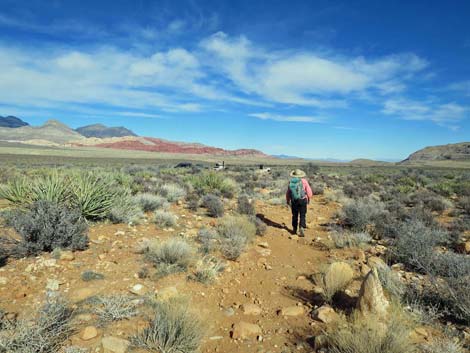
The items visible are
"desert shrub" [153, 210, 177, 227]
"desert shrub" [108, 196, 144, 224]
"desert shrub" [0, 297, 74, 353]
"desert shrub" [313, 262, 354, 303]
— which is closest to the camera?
"desert shrub" [0, 297, 74, 353]

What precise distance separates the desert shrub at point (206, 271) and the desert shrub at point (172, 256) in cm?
22

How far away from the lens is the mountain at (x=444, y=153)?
98938mm

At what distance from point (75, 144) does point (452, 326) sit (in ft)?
459

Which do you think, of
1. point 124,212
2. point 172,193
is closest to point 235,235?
point 124,212

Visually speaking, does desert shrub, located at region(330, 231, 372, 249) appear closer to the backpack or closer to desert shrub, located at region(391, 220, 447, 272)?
desert shrub, located at region(391, 220, 447, 272)

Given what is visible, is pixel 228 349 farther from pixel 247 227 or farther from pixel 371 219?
pixel 371 219

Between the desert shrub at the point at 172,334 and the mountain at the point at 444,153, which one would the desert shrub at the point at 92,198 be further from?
the mountain at the point at 444,153

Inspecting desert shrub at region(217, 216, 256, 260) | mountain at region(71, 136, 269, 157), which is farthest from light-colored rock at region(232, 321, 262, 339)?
mountain at region(71, 136, 269, 157)

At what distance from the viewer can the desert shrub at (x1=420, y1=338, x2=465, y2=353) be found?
8.70 feet

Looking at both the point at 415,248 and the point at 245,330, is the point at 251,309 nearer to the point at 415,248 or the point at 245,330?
the point at 245,330

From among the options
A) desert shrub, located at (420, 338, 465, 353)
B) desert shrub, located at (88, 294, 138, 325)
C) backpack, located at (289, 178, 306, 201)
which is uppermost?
backpack, located at (289, 178, 306, 201)

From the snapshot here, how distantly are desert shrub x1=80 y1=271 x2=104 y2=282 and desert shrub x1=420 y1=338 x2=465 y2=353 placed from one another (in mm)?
4046

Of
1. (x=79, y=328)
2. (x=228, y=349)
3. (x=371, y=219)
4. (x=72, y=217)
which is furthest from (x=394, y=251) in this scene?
(x=72, y=217)

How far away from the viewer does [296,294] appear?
4254 millimetres
